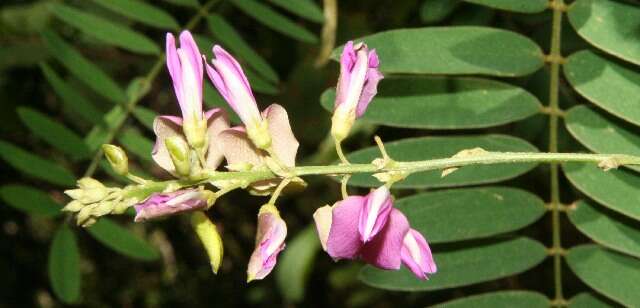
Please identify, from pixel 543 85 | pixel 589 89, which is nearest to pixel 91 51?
pixel 543 85

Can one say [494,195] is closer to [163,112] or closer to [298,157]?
[298,157]

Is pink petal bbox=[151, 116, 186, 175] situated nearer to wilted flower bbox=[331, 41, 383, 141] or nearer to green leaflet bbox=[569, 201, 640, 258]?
wilted flower bbox=[331, 41, 383, 141]

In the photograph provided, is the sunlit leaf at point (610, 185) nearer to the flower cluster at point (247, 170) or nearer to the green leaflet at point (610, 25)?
the green leaflet at point (610, 25)

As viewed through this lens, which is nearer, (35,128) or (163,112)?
(35,128)

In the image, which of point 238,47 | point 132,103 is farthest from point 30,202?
point 238,47

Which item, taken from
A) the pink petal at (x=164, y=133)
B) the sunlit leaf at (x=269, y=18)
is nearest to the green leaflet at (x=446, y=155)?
the pink petal at (x=164, y=133)

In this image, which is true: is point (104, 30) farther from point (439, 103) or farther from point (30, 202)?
point (439, 103)
